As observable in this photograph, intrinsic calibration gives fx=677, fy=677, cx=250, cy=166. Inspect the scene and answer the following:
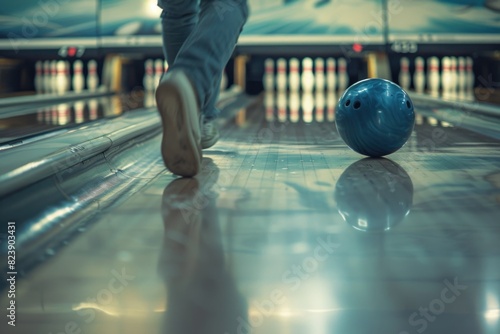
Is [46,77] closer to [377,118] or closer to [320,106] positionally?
[320,106]

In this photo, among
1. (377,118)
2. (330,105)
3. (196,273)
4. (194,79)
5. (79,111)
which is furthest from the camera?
(330,105)

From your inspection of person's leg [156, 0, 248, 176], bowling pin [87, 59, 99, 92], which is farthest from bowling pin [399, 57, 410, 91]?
person's leg [156, 0, 248, 176]

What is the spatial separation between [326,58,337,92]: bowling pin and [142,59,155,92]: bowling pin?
1609mm

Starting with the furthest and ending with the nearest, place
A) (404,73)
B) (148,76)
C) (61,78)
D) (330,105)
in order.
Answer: (148,76)
(61,78)
(404,73)
(330,105)

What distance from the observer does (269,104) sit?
15.5 feet

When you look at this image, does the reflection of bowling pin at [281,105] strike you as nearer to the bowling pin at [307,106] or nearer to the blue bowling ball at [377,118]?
the bowling pin at [307,106]

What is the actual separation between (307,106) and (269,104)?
321 mm

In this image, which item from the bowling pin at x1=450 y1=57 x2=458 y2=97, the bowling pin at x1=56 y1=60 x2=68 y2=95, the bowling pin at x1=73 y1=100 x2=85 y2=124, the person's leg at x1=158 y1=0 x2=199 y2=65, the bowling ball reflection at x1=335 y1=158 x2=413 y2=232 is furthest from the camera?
the bowling pin at x1=56 y1=60 x2=68 y2=95

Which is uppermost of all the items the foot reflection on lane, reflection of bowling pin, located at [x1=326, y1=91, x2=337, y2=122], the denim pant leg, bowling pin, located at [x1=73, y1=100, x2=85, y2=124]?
the denim pant leg

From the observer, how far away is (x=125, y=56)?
19.8 feet

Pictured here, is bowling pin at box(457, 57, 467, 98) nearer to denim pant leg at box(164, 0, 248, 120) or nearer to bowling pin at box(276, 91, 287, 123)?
bowling pin at box(276, 91, 287, 123)

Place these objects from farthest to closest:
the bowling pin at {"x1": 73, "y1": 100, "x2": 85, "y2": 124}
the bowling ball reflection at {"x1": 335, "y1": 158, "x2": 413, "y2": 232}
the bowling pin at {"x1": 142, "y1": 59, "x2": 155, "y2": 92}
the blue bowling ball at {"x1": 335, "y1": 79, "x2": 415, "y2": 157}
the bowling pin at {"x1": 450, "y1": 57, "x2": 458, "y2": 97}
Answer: the bowling pin at {"x1": 142, "y1": 59, "x2": 155, "y2": 92}, the bowling pin at {"x1": 450, "y1": 57, "x2": 458, "y2": 97}, the bowling pin at {"x1": 73, "y1": 100, "x2": 85, "y2": 124}, the blue bowling ball at {"x1": 335, "y1": 79, "x2": 415, "y2": 157}, the bowling ball reflection at {"x1": 335, "y1": 158, "x2": 413, "y2": 232}

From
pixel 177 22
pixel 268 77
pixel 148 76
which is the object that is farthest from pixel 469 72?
pixel 177 22

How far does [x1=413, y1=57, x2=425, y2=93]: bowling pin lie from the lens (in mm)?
6016
